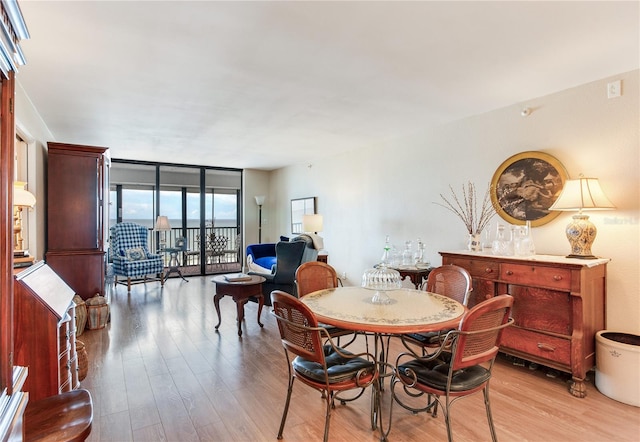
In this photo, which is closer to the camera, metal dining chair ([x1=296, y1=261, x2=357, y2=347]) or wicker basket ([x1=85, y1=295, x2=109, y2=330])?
metal dining chair ([x1=296, y1=261, x2=357, y2=347])

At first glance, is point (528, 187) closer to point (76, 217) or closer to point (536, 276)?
point (536, 276)

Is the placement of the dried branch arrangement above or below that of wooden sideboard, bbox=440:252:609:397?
above

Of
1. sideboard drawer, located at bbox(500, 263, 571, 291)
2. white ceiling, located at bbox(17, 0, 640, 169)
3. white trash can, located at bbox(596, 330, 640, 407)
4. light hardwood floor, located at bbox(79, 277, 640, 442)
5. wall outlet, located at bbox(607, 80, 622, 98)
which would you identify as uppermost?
white ceiling, located at bbox(17, 0, 640, 169)

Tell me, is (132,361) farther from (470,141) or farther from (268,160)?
(268,160)

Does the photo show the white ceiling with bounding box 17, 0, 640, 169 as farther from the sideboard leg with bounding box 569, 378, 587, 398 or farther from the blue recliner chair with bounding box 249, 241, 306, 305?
the sideboard leg with bounding box 569, 378, 587, 398

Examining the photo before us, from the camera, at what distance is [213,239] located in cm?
796

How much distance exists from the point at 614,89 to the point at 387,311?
266 centimetres

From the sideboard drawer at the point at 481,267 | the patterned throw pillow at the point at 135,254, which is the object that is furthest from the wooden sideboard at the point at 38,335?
the patterned throw pillow at the point at 135,254

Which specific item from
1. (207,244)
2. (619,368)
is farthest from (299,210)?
(619,368)

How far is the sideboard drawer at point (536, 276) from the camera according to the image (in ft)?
8.55

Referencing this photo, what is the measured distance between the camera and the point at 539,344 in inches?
108

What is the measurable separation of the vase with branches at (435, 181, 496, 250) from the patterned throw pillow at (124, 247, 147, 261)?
528 centimetres

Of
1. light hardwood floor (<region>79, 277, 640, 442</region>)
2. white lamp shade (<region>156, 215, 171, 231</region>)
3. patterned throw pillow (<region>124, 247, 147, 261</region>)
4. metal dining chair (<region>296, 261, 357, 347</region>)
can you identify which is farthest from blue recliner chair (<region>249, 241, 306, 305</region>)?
white lamp shade (<region>156, 215, 171, 231</region>)

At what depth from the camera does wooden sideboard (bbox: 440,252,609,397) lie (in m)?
2.54
